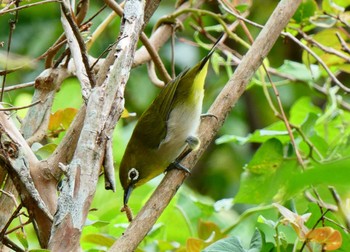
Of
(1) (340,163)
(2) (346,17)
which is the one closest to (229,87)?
(2) (346,17)

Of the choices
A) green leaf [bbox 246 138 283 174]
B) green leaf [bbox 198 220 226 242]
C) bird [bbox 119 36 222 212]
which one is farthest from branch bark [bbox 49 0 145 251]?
bird [bbox 119 36 222 212]

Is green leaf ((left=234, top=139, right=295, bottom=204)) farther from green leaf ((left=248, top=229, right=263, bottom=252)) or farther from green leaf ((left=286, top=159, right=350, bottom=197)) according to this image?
green leaf ((left=286, top=159, right=350, bottom=197))

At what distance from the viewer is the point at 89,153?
108 cm

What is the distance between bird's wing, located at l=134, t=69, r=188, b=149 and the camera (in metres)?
2.32

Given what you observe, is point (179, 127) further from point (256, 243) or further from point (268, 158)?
point (256, 243)

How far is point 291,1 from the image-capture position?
1521 millimetres

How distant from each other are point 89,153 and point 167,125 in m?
1.33

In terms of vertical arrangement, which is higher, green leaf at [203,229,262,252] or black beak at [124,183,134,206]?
green leaf at [203,229,262,252]

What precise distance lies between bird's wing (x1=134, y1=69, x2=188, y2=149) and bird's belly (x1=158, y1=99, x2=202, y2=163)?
23 mm

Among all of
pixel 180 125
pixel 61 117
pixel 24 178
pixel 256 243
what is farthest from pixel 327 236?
pixel 180 125

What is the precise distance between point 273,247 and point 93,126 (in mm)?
466

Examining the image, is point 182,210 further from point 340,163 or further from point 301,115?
point 340,163

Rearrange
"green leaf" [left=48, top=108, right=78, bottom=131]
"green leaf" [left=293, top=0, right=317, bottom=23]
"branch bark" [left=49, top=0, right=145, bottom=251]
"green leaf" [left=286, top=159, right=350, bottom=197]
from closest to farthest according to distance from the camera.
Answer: "green leaf" [left=286, top=159, right=350, bottom=197], "branch bark" [left=49, top=0, right=145, bottom=251], "green leaf" [left=48, top=108, right=78, bottom=131], "green leaf" [left=293, top=0, right=317, bottom=23]

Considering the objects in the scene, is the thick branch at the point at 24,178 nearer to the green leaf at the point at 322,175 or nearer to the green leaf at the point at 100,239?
the green leaf at the point at 100,239
